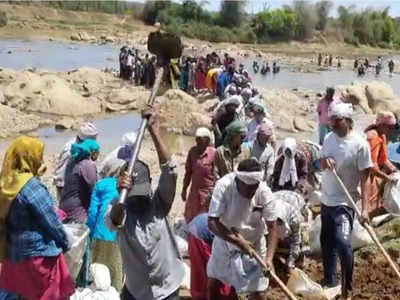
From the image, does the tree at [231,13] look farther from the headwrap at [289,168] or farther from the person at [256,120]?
the headwrap at [289,168]

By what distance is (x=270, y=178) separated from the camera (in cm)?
673

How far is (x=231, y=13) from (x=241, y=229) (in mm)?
76755

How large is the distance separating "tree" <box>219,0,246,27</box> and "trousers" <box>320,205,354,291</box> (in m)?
74.1

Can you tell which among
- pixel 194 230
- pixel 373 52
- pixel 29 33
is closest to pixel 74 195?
pixel 194 230

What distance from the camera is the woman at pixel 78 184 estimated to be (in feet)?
17.8

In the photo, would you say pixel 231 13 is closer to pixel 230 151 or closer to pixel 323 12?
pixel 323 12

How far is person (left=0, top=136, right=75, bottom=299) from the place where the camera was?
3746 mm

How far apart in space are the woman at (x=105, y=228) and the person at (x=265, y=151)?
176 centimetres

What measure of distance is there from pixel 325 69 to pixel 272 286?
42.7 meters

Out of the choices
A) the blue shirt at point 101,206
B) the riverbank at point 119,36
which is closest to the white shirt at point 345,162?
the blue shirt at point 101,206

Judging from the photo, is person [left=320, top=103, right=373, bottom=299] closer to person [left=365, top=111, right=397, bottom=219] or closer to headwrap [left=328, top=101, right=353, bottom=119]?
headwrap [left=328, top=101, right=353, bottom=119]

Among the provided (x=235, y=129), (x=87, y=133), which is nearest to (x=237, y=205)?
(x=235, y=129)

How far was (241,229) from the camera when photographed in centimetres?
440

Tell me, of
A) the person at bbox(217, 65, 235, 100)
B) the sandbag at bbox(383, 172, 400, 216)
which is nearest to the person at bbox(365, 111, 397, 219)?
the sandbag at bbox(383, 172, 400, 216)
